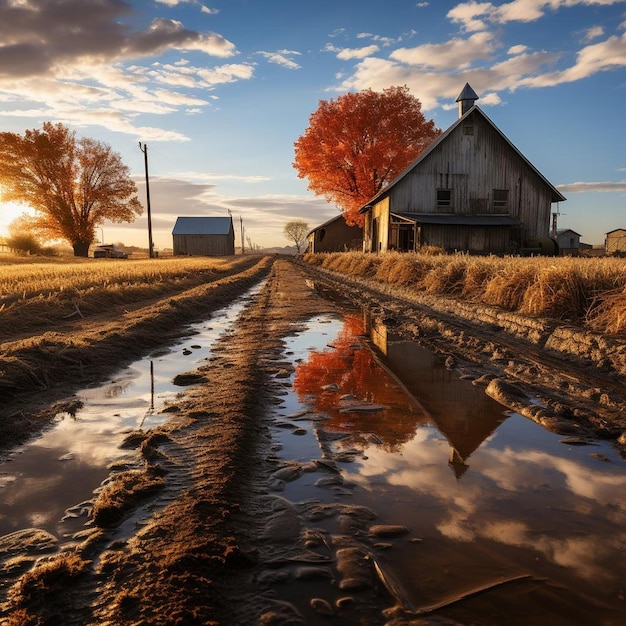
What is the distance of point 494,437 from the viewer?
3521 mm

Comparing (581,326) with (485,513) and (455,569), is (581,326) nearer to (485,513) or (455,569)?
(485,513)

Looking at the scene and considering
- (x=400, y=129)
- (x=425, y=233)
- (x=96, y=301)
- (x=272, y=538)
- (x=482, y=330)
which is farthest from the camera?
(x=400, y=129)

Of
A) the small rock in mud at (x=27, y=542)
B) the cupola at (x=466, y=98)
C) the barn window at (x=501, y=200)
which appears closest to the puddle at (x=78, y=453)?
the small rock in mud at (x=27, y=542)

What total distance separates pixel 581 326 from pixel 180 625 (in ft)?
22.3

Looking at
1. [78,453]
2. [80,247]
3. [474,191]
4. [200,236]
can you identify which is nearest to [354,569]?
[78,453]

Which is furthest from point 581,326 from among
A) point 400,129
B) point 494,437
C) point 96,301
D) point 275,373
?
point 400,129

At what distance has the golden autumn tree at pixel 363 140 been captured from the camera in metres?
34.3

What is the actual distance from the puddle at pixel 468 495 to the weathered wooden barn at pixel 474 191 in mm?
21602

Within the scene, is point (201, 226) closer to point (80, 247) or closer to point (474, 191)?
point (80, 247)

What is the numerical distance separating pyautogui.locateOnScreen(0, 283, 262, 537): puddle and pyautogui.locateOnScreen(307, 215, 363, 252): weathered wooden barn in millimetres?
41902

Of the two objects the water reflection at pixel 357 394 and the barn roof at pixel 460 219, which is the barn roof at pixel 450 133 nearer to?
the barn roof at pixel 460 219

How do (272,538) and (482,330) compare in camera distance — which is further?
(482,330)

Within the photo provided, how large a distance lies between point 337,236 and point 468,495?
45778 millimetres

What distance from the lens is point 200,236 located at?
7019cm
